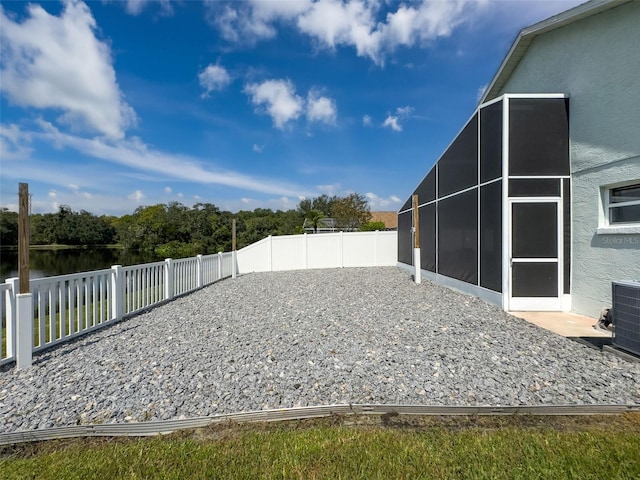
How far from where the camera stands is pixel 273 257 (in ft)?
45.4

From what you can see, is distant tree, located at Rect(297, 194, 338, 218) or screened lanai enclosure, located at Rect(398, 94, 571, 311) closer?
screened lanai enclosure, located at Rect(398, 94, 571, 311)

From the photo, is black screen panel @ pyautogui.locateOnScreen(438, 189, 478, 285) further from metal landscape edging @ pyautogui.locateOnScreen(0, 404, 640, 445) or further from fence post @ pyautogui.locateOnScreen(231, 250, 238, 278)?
fence post @ pyautogui.locateOnScreen(231, 250, 238, 278)

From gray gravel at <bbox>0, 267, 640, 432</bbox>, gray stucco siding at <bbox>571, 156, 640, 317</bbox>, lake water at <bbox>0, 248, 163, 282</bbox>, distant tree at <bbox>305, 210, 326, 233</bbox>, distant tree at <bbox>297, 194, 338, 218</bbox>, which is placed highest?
distant tree at <bbox>297, 194, 338, 218</bbox>

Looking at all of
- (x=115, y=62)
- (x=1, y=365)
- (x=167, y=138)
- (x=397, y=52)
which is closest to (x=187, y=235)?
(x=167, y=138)

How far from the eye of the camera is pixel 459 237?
7.22 m

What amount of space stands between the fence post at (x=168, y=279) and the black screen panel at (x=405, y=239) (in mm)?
8243

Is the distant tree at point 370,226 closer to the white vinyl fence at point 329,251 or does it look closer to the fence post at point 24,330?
the white vinyl fence at point 329,251

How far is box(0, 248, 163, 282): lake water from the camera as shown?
24.1 metres

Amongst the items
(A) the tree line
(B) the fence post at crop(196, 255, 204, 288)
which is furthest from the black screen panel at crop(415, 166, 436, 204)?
(A) the tree line

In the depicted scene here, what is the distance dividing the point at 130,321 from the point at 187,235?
1140 inches

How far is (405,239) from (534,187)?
7231 mm

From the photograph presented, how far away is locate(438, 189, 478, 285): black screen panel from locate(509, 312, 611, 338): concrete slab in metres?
1.42

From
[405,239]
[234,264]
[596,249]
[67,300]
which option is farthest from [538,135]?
[234,264]

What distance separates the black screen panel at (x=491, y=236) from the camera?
18.3ft
